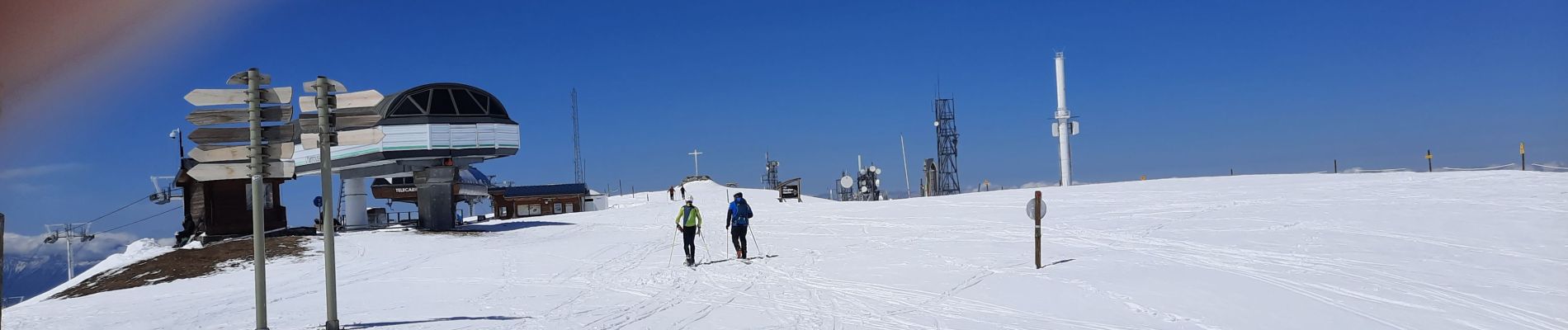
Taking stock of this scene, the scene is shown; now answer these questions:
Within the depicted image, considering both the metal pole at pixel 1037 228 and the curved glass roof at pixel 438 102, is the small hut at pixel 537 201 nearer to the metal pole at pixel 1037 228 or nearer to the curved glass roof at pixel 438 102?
the curved glass roof at pixel 438 102

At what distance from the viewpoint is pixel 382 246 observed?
24953 millimetres

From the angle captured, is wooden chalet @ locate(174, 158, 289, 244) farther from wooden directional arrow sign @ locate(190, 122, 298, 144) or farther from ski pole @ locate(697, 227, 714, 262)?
wooden directional arrow sign @ locate(190, 122, 298, 144)

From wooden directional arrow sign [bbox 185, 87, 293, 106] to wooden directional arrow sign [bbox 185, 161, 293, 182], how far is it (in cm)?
63

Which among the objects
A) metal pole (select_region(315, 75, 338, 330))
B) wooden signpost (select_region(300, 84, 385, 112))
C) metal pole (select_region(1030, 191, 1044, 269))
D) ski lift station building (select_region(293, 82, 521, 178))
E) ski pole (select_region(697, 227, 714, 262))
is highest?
ski lift station building (select_region(293, 82, 521, 178))

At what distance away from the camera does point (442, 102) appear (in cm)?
2961

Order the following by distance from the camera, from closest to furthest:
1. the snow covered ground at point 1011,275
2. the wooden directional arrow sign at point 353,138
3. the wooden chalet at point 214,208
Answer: the wooden directional arrow sign at point 353,138, the snow covered ground at point 1011,275, the wooden chalet at point 214,208

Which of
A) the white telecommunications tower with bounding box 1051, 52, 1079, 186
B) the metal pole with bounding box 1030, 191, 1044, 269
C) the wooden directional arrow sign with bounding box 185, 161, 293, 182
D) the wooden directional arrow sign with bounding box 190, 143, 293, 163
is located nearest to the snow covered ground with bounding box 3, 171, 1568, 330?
the metal pole with bounding box 1030, 191, 1044, 269

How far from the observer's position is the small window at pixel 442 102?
2942 cm

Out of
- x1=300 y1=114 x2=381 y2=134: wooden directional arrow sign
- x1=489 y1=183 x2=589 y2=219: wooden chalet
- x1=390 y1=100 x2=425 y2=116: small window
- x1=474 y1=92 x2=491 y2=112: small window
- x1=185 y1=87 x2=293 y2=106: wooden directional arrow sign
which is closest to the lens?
x1=185 y1=87 x2=293 y2=106: wooden directional arrow sign

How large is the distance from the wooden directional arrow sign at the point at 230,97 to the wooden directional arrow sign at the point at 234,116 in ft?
0.30

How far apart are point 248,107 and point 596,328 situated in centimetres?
430

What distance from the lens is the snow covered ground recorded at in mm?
10836

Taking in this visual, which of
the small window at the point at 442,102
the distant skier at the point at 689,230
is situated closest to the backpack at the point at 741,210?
the distant skier at the point at 689,230

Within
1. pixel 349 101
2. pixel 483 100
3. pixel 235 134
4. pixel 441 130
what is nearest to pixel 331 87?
pixel 349 101
